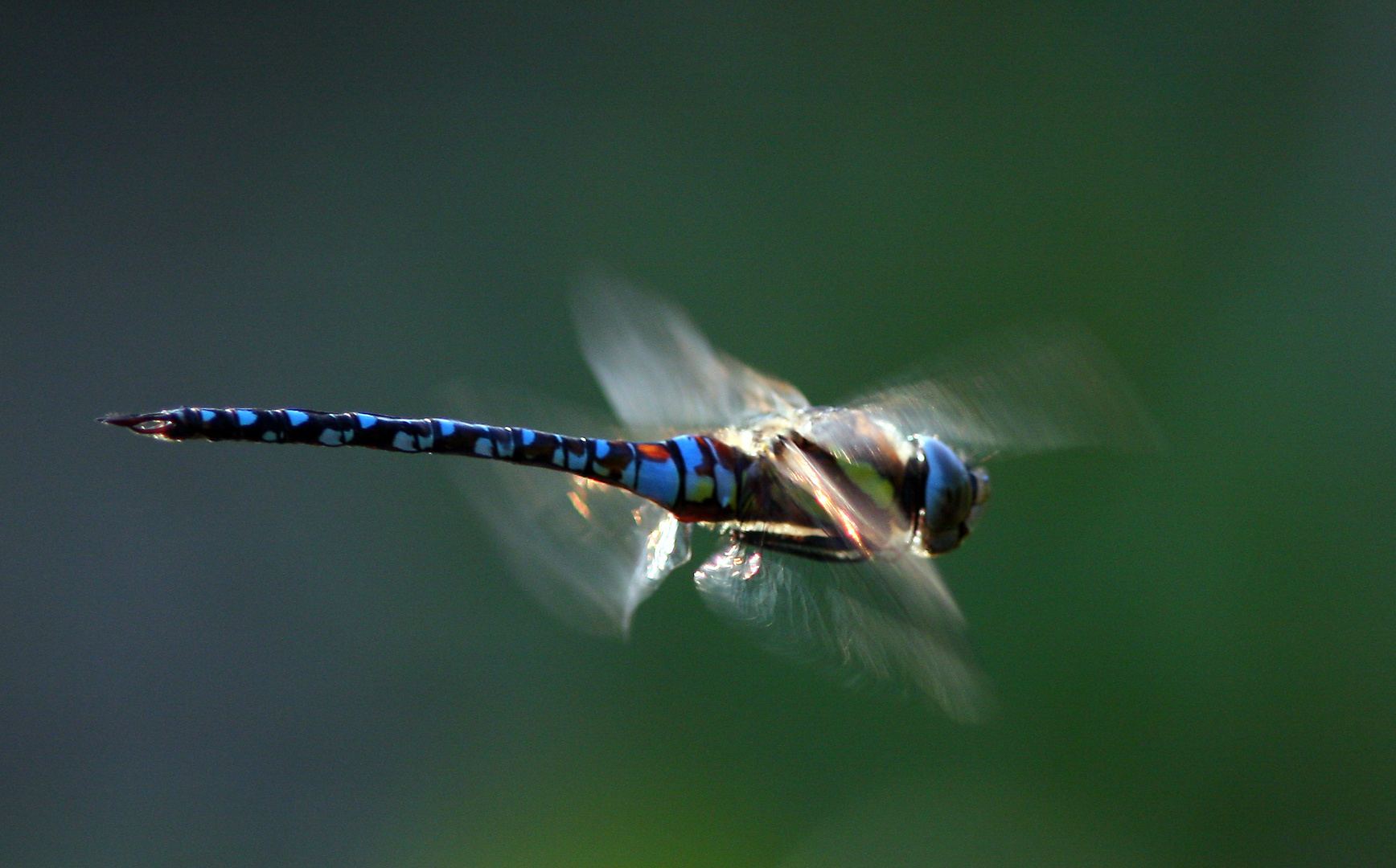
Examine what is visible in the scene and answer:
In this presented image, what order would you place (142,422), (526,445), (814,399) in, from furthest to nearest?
(814,399) → (526,445) → (142,422)

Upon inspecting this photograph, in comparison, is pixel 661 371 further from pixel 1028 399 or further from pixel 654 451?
pixel 1028 399

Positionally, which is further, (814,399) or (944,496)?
(814,399)

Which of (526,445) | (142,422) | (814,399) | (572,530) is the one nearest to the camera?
(142,422)

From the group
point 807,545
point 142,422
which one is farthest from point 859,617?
point 142,422

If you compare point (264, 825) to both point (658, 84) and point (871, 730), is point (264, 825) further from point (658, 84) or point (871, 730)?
point (658, 84)

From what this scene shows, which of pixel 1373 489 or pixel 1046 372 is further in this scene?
pixel 1373 489

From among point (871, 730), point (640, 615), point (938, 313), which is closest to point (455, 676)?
point (640, 615)

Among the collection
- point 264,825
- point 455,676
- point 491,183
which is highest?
point 491,183
